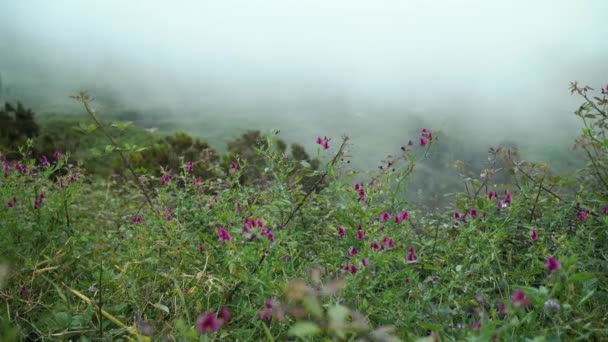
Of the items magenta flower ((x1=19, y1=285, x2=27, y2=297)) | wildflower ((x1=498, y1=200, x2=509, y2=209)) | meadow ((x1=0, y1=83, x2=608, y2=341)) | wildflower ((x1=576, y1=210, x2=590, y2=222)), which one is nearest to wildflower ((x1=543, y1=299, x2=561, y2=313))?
meadow ((x1=0, y1=83, x2=608, y2=341))

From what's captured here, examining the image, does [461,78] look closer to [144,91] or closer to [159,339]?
[144,91]

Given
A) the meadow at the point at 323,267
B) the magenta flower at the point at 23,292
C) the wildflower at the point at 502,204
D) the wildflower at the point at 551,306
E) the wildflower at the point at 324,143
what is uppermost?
the wildflower at the point at 324,143

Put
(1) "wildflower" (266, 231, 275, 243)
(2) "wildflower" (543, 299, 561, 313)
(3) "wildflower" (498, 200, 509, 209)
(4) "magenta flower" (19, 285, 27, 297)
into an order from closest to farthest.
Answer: (2) "wildflower" (543, 299, 561, 313) < (1) "wildflower" (266, 231, 275, 243) < (4) "magenta flower" (19, 285, 27, 297) < (3) "wildflower" (498, 200, 509, 209)

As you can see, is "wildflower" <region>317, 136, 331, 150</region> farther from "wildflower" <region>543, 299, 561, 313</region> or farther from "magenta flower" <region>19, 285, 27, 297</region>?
"magenta flower" <region>19, 285, 27, 297</region>

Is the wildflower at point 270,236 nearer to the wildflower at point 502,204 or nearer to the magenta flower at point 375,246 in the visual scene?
the magenta flower at point 375,246

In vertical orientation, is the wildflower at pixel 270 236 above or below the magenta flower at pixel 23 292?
above

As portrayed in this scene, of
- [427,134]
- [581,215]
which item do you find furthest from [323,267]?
[581,215]

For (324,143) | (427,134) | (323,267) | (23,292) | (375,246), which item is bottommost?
(23,292)

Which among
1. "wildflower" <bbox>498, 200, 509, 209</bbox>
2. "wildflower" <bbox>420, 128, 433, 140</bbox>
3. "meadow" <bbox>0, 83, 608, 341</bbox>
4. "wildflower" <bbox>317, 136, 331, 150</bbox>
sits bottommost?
"meadow" <bbox>0, 83, 608, 341</bbox>

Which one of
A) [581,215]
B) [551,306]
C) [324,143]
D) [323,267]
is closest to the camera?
[551,306]

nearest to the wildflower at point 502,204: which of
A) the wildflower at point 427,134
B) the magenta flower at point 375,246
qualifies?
the wildflower at point 427,134

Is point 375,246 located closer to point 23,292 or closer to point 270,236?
point 270,236

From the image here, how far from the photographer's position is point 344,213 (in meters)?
1.99

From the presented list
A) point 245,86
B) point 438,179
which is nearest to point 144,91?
point 245,86
